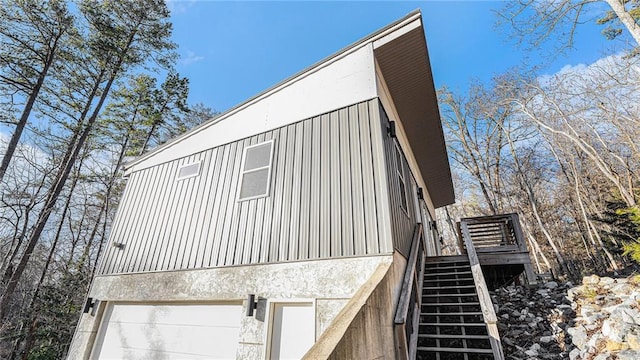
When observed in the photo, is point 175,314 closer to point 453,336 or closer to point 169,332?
point 169,332

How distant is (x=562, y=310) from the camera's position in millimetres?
4465

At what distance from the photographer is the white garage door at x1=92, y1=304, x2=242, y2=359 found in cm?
436

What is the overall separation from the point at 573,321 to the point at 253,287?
5143 millimetres

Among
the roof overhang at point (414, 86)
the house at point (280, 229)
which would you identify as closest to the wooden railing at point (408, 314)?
the house at point (280, 229)

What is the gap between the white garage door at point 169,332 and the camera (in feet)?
14.3

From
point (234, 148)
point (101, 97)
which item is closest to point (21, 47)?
point (101, 97)

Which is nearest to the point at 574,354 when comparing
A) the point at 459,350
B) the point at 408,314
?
the point at 459,350

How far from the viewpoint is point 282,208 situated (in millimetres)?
4762

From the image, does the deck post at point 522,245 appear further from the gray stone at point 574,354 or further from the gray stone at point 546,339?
the gray stone at point 574,354

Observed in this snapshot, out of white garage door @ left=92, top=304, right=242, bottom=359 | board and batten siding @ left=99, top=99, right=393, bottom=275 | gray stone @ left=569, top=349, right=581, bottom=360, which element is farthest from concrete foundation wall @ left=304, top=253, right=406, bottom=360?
white garage door @ left=92, top=304, right=242, bottom=359

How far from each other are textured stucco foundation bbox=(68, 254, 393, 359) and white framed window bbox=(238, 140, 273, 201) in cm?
146

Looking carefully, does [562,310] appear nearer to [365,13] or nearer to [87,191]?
[365,13]

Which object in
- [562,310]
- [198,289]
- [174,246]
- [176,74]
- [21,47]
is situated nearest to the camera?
[562,310]

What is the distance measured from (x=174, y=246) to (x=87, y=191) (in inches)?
387
